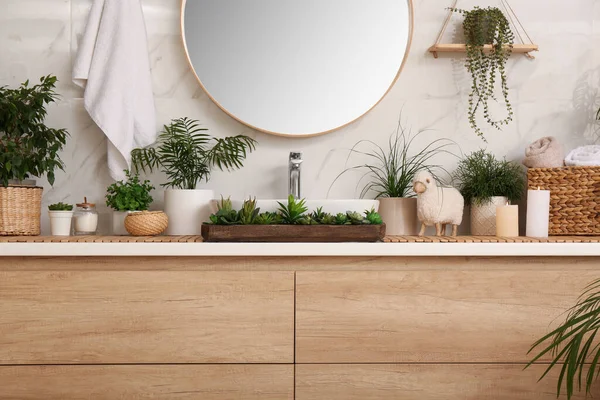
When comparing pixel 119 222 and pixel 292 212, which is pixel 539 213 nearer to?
pixel 292 212

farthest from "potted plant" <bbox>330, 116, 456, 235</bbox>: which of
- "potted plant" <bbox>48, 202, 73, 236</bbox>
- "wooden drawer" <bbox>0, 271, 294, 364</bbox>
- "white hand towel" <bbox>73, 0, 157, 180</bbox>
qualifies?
"potted plant" <bbox>48, 202, 73, 236</bbox>

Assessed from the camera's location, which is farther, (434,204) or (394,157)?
(394,157)

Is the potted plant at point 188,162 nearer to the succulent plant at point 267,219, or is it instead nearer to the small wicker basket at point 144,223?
the small wicker basket at point 144,223

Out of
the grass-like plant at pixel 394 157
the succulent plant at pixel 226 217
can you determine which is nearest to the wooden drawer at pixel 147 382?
the succulent plant at pixel 226 217

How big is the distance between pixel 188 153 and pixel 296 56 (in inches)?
18.6

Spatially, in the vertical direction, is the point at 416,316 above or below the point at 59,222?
below

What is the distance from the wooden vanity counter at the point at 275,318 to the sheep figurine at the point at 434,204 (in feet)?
0.74

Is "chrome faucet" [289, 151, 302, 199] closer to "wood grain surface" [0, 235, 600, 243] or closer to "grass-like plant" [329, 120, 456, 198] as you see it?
"grass-like plant" [329, 120, 456, 198]

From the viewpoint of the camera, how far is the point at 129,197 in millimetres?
1752

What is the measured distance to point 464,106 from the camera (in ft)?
6.46

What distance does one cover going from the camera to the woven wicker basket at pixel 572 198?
1714mm

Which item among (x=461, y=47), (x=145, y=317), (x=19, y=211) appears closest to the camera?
(x=145, y=317)

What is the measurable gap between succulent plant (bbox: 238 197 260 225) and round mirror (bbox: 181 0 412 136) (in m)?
0.40

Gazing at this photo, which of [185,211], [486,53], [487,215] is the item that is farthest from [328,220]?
[486,53]
